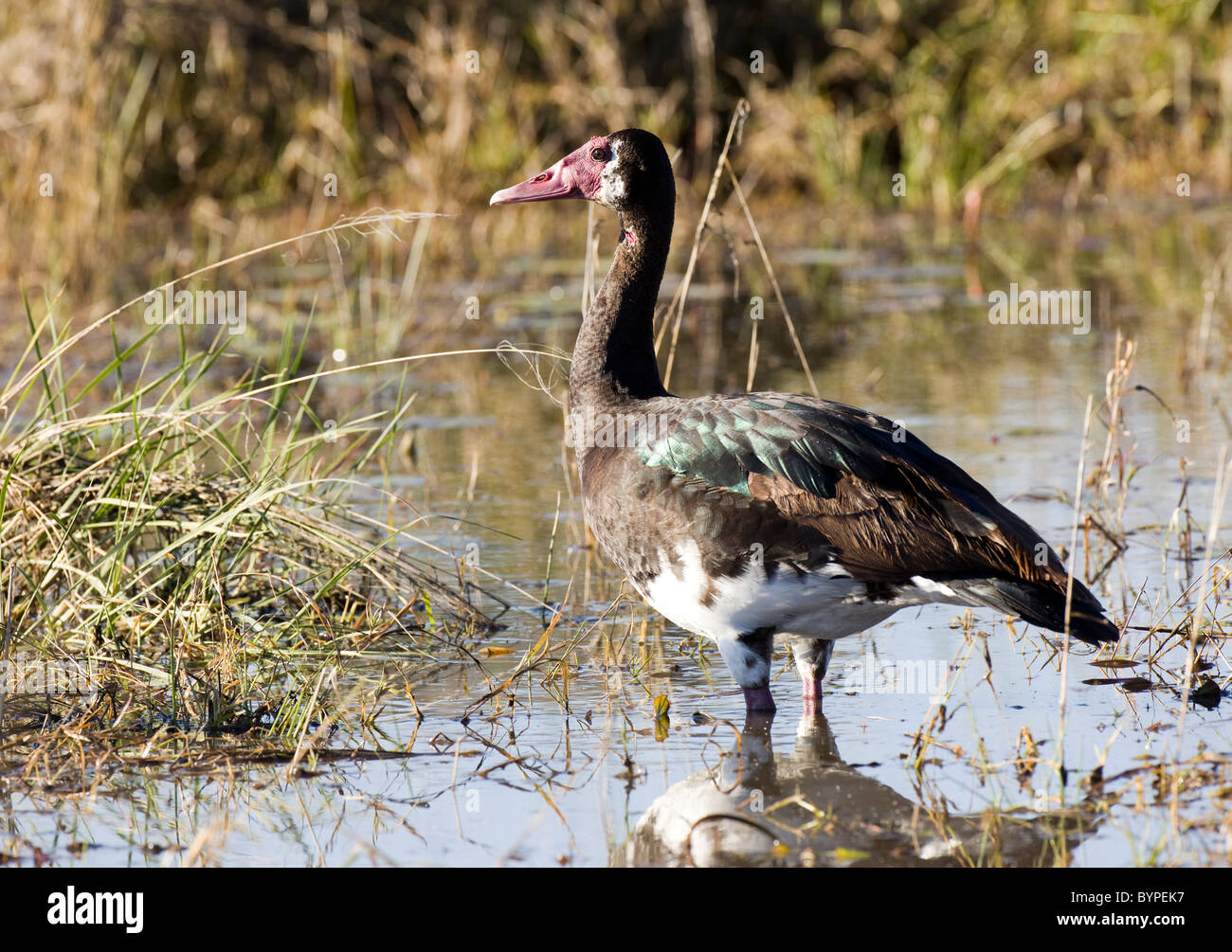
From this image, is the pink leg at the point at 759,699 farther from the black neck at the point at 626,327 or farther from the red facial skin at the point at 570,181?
the red facial skin at the point at 570,181

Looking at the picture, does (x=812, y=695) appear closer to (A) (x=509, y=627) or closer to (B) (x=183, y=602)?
(A) (x=509, y=627)

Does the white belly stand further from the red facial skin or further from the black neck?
the red facial skin

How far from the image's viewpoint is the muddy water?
383 centimetres

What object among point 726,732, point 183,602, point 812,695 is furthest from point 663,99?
point 726,732

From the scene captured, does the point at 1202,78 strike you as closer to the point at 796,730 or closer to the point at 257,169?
the point at 257,169

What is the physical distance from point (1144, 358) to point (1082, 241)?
416 cm

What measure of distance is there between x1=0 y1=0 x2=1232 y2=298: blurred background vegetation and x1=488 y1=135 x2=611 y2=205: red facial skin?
746cm

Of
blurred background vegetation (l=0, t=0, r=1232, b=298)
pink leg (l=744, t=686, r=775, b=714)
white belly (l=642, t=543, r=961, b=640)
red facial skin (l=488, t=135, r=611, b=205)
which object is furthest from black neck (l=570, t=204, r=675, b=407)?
blurred background vegetation (l=0, t=0, r=1232, b=298)

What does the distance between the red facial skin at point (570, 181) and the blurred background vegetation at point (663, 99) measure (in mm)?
7455

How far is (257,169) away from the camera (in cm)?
1462

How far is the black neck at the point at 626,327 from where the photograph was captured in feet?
16.9
